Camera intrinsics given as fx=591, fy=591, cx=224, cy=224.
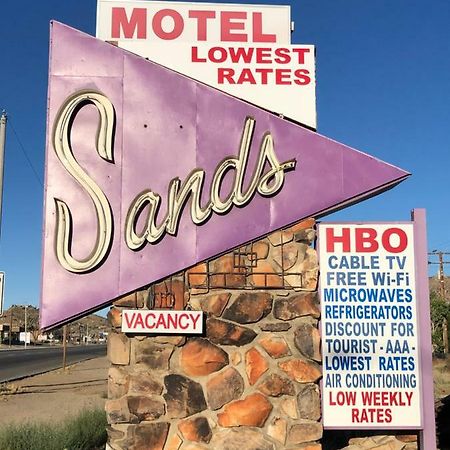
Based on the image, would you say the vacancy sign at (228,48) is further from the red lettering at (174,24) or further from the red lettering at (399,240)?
the red lettering at (399,240)

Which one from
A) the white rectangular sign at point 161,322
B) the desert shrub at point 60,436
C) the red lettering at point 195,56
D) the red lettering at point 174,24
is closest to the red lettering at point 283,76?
the red lettering at point 195,56

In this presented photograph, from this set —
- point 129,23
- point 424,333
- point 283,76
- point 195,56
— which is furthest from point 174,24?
point 424,333

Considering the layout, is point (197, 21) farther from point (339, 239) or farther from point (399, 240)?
point (399, 240)

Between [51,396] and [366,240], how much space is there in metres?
16.6

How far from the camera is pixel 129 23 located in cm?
728

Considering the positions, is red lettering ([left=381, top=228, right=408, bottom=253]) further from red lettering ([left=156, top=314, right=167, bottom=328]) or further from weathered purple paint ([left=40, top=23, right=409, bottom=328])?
red lettering ([left=156, top=314, right=167, bottom=328])

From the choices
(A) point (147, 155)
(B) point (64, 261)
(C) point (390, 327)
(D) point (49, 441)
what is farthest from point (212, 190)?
(D) point (49, 441)

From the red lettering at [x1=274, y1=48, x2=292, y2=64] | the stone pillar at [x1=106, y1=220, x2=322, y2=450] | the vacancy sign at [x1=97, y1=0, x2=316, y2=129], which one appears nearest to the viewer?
the stone pillar at [x1=106, y1=220, x2=322, y2=450]

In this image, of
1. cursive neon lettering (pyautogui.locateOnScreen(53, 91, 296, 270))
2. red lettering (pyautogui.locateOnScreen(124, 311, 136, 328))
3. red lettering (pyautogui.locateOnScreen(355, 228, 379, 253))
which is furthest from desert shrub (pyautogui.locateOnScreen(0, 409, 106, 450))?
red lettering (pyautogui.locateOnScreen(355, 228, 379, 253))

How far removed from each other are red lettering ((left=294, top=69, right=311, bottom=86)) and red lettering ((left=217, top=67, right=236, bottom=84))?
29.6 inches

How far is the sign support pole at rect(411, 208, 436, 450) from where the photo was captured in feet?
21.1

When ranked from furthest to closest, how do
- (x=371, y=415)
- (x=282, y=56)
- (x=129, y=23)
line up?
1. (x=129, y=23)
2. (x=282, y=56)
3. (x=371, y=415)

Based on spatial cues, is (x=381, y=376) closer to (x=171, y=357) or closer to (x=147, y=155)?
(x=171, y=357)

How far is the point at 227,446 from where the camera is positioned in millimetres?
6172
